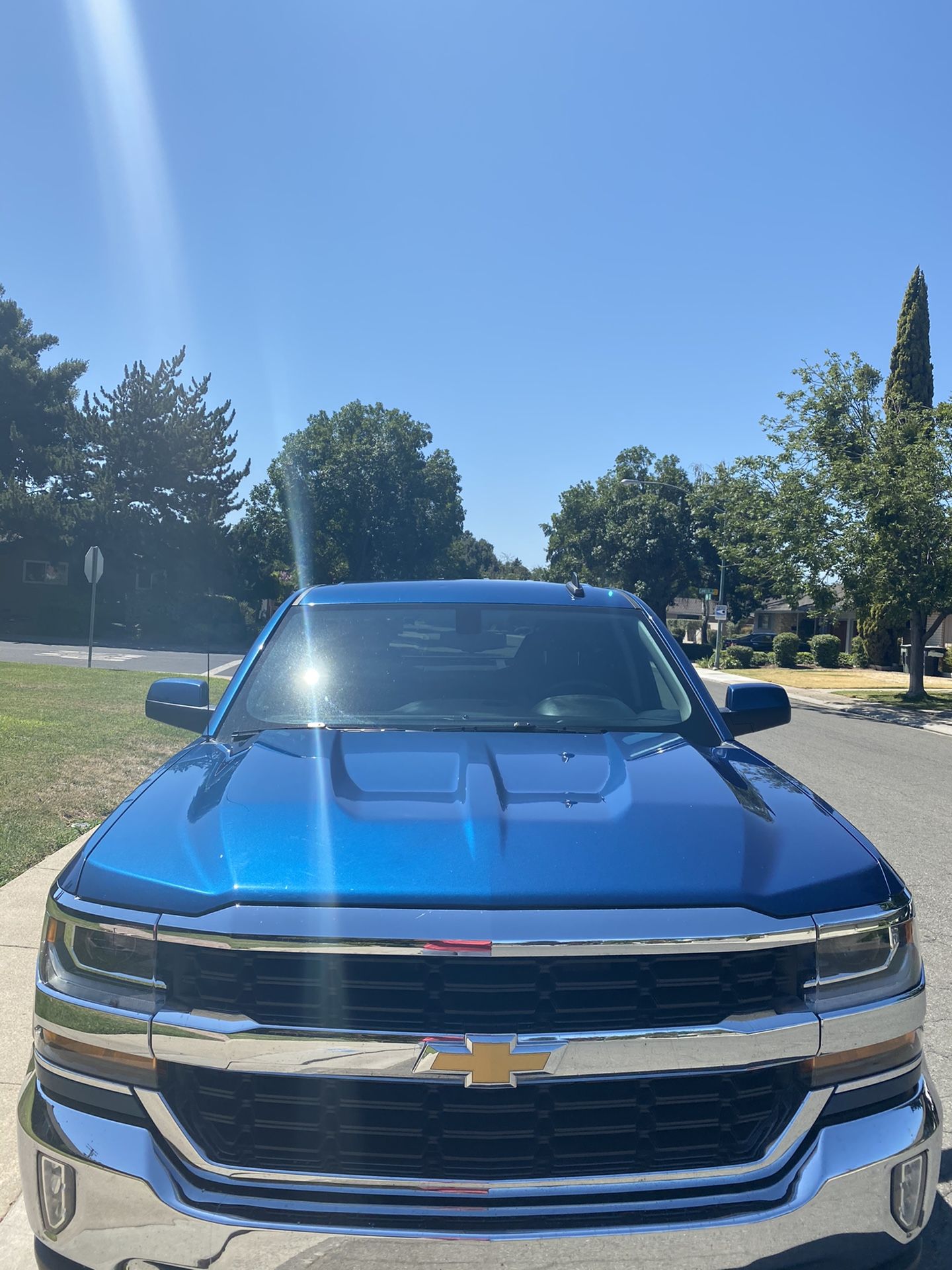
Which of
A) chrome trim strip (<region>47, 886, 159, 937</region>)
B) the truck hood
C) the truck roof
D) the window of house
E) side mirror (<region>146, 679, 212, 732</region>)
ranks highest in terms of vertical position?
the window of house

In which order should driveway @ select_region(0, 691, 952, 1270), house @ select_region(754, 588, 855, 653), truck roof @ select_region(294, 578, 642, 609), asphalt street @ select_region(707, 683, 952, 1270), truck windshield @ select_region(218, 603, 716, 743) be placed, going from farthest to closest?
house @ select_region(754, 588, 855, 653) < truck roof @ select_region(294, 578, 642, 609) < asphalt street @ select_region(707, 683, 952, 1270) < truck windshield @ select_region(218, 603, 716, 743) < driveway @ select_region(0, 691, 952, 1270)

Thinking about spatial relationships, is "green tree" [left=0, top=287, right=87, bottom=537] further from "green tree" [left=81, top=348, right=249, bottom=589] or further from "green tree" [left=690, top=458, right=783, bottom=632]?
"green tree" [left=690, top=458, right=783, bottom=632]

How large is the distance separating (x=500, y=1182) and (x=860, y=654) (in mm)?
44663

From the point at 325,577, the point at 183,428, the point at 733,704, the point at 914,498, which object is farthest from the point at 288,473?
the point at 733,704

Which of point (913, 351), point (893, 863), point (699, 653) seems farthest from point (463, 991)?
point (699, 653)

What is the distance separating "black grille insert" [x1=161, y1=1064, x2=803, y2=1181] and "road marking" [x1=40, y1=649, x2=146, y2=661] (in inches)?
963

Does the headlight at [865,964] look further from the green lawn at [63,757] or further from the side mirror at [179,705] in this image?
the green lawn at [63,757]

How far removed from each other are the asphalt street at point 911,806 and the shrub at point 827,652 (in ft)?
77.0

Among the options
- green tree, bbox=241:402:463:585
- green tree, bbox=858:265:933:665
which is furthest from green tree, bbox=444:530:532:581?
green tree, bbox=858:265:933:665

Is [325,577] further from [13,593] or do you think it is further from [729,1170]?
[729,1170]

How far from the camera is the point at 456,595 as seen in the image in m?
3.92

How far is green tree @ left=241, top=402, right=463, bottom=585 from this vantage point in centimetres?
6272

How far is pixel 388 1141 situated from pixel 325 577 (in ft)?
215

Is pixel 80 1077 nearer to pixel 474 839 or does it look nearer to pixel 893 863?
pixel 474 839
